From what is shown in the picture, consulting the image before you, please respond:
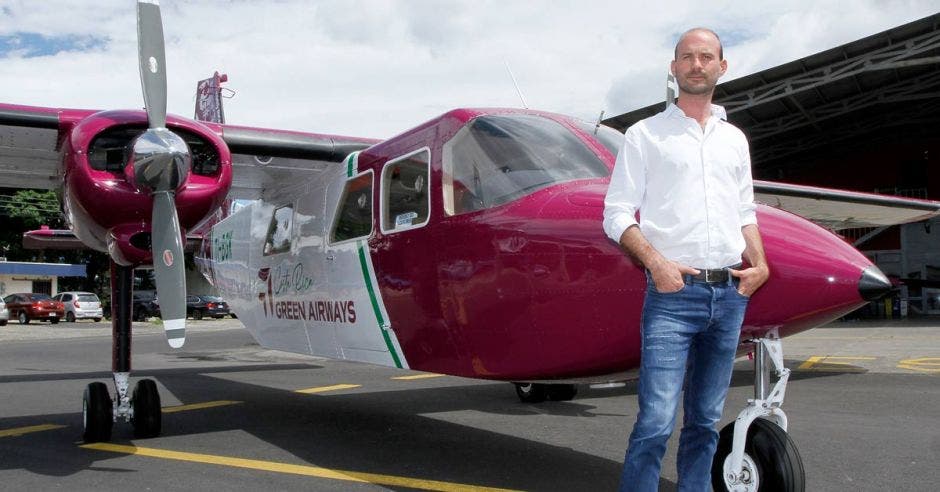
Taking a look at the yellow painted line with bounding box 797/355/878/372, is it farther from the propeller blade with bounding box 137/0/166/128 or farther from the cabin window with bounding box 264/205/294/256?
the propeller blade with bounding box 137/0/166/128

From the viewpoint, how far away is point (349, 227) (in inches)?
253

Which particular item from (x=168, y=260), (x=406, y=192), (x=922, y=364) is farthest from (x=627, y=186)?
(x=922, y=364)

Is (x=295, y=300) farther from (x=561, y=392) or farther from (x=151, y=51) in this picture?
(x=561, y=392)

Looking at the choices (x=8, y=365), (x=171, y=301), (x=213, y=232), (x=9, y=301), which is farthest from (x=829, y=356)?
(x=9, y=301)

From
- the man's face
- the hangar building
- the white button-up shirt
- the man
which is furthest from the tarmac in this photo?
the hangar building

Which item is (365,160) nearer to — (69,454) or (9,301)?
(69,454)

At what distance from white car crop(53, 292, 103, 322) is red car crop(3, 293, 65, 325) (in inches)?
14.9

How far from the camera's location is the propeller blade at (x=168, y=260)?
19.6ft

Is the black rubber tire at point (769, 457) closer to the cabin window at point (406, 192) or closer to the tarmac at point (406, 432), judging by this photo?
the tarmac at point (406, 432)

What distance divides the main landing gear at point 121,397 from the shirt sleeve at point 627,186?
5198 mm

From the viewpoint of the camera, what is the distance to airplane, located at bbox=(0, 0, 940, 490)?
379 centimetres

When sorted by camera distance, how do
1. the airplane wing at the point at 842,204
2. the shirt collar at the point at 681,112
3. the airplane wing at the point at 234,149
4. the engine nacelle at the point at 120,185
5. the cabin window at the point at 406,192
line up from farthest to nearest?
1. the airplane wing at the point at 842,204
2. the airplane wing at the point at 234,149
3. the engine nacelle at the point at 120,185
4. the cabin window at the point at 406,192
5. the shirt collar at the point at 681,112

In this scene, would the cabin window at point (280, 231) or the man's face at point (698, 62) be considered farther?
the cabin window at point (280, 231)

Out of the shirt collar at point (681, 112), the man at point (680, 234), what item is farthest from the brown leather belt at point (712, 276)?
the shirt collar at point (681, 112)
